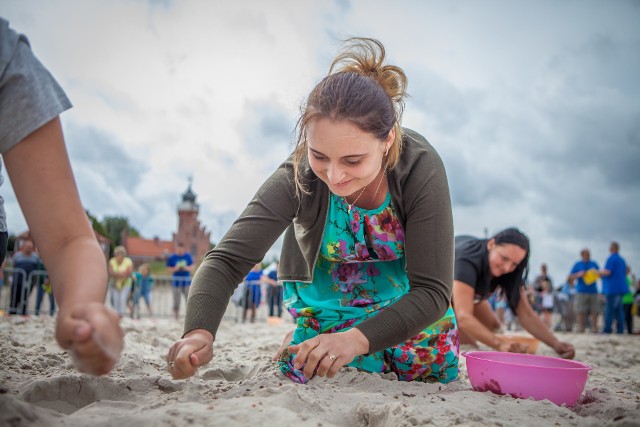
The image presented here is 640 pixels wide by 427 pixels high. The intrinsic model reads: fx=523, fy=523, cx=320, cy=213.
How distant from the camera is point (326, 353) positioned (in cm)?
199

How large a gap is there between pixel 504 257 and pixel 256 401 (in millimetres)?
3064

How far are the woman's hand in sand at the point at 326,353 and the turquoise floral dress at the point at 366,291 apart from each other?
58 centimetres

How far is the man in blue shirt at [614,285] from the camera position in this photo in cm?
1011

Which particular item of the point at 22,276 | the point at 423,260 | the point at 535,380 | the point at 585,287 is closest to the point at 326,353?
the point at 423,260

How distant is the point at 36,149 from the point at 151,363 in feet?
6.00

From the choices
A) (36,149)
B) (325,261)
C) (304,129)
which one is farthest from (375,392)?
(36,149)

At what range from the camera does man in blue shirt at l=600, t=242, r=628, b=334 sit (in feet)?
33.2

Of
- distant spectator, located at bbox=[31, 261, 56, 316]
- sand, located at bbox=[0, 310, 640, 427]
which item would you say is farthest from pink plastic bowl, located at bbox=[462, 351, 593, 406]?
distant spectator, located at bbox=[31, 261, 56, 316]

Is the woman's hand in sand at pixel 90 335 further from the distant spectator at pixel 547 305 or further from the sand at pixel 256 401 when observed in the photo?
the distant spectator at pixel 547 305

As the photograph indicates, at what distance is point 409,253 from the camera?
A: 7.77ft

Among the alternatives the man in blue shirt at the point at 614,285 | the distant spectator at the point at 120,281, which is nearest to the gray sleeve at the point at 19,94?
the distant spectator at the point at 120,281

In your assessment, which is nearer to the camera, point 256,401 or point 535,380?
point 256,401

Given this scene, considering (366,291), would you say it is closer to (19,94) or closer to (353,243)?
(353,243)

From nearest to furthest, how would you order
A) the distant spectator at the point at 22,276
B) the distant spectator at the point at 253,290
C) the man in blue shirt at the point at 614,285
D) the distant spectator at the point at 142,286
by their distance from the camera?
the distant spectator at the point at 22,276 → the man in blue shirt at the point at 614,285 → the distant spectator at the point at 142,286 → the distant spectator at the point at 253,290
